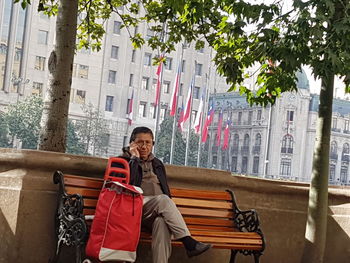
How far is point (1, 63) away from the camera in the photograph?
73188 millimetres

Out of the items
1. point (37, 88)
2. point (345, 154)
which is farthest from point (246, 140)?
point (37, 88)

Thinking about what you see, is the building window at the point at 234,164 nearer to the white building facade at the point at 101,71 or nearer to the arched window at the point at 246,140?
the arched window at the point at 246,140

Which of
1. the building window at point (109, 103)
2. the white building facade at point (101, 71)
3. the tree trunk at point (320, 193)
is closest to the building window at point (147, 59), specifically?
the white building facade at point (101, 71)

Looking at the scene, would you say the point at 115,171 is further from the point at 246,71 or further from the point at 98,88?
the point at 98,88

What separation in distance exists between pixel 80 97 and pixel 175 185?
74.7 meters

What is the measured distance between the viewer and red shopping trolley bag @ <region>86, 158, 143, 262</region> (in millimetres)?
4410

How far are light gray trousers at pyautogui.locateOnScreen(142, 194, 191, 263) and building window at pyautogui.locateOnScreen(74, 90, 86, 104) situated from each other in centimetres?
7455

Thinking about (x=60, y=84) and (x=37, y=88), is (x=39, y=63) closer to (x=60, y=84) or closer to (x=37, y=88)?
(x=37, y=88)

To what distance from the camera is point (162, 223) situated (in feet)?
15.4

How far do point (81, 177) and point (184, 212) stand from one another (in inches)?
34.7

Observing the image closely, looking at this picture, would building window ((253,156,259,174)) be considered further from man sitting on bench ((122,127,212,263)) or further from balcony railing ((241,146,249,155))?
man sitting on bench ((122,127,212,263))

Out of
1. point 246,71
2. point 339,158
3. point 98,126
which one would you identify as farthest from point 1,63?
point 246,71

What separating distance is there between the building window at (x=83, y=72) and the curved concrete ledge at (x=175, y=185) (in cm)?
7407

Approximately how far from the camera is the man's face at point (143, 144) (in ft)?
16.6
